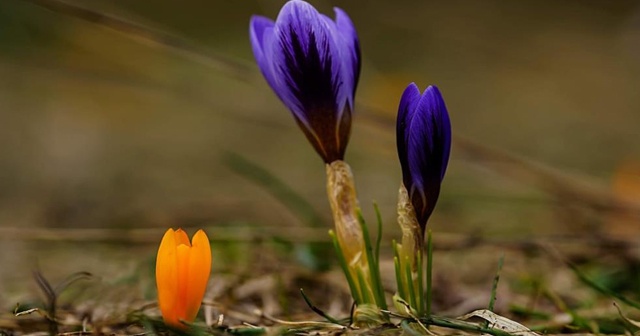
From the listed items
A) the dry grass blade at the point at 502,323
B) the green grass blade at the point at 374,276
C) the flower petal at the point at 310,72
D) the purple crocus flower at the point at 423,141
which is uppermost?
the flower petal at the point at 310,72

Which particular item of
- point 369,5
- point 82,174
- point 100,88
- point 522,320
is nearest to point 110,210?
point 82,174

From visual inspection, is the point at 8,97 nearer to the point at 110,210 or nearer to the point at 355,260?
the point at 110,210

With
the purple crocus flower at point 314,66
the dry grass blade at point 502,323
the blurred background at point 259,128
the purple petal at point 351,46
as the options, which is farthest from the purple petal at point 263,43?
the blurred background at point 259,128

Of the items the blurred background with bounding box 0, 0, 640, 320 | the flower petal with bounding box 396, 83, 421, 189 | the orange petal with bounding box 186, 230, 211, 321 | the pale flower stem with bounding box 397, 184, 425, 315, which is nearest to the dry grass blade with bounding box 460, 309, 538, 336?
the pale flower stem with bounding box 397, 184, 425, 315

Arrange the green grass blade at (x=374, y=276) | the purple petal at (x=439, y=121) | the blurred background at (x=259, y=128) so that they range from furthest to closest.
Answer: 1. the blurred background at (x=259, y=128)
2. the green grass blade at (x=374, y=276)
3. the purple petal at (x=439, y=121)

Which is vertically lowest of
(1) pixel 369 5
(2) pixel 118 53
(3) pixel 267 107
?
(3) pixel 267 107

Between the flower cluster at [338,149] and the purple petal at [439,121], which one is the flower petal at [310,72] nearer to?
the flower cluster at [338,149]

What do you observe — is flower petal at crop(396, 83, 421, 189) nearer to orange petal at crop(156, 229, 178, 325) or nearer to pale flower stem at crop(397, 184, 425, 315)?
pale flower stem at crop(397, 184, 425, 315)
